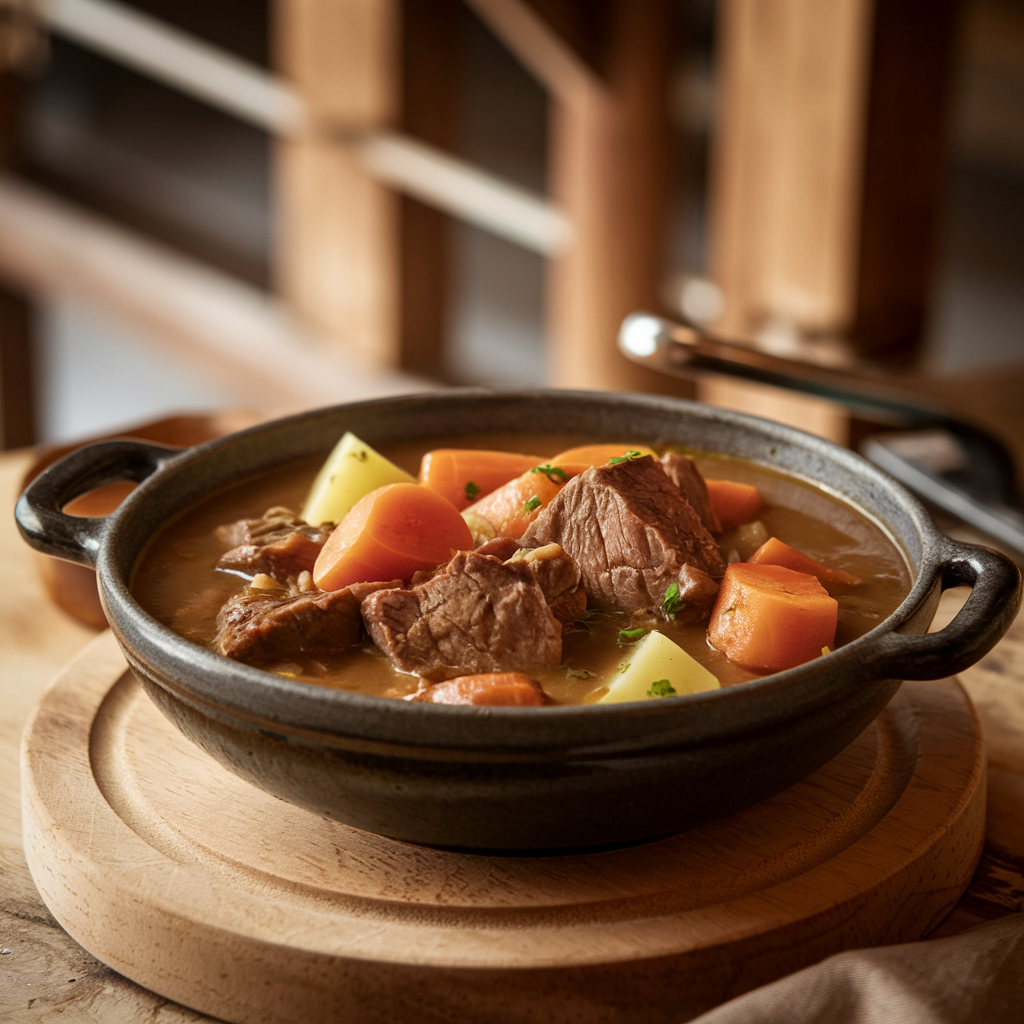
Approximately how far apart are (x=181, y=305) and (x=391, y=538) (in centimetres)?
506

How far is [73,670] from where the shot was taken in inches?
74.0

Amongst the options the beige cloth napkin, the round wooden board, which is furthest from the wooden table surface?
the beige cloth napkin

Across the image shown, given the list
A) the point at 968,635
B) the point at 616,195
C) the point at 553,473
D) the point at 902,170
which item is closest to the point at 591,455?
the point at 553,473

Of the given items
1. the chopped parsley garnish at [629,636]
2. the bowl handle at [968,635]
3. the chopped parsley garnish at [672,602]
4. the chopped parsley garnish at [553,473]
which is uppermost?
the bowl handle at [968,635]

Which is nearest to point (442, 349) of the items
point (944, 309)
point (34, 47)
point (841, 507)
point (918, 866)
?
point (34, 47)

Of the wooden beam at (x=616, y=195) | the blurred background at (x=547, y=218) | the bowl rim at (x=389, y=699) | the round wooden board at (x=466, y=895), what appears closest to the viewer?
the bowl rim at (x=389, y=699)

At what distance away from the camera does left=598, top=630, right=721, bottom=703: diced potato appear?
1426 mm

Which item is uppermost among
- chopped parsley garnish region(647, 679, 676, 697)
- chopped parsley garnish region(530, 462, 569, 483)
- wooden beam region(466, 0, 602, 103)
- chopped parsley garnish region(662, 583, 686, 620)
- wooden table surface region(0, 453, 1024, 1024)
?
wooden beam region(466, 0, 602, 103)

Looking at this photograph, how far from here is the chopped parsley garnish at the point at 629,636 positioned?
1571 mm

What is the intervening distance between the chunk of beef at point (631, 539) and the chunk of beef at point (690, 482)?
0.21 ft

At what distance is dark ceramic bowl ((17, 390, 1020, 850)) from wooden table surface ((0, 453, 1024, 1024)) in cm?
29

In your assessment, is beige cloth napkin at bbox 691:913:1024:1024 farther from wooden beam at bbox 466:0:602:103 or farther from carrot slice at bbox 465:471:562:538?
wooden beam at bbox 466:0:602:103

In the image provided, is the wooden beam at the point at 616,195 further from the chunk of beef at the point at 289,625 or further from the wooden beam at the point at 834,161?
→ the chunk of beef at the point at 289,625

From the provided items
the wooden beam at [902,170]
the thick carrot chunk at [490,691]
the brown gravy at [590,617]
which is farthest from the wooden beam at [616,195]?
the thick carrot chunk at [490,691]
